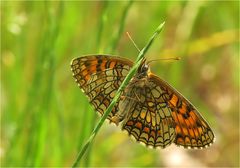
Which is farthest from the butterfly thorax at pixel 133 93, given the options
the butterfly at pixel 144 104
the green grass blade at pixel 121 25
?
the green grass blade at pixel 121 25

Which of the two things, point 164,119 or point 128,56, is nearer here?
point 164,119

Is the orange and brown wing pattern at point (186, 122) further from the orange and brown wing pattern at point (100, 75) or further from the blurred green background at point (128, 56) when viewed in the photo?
the blurred green background at point (128, 56)

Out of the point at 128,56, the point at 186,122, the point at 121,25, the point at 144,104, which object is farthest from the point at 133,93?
the point at 128,56

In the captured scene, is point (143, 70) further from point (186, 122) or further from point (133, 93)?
point (186, 122)

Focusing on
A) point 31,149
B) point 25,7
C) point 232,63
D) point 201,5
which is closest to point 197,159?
point 232,63

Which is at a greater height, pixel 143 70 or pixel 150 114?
pixel 143 70

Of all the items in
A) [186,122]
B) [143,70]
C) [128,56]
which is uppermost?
[128,56]

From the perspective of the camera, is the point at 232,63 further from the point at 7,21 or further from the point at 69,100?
the point at 7,21

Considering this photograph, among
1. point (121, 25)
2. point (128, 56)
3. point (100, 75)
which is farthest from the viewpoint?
point (128, 56)
